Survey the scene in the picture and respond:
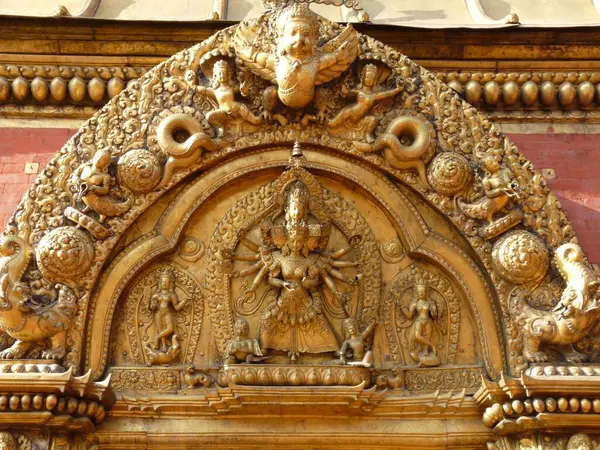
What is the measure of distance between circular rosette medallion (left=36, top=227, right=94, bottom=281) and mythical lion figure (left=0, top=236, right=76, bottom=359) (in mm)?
97

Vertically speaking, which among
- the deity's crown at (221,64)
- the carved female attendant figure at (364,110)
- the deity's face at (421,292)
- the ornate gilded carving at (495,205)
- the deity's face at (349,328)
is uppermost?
the deity's crown at (221,64)

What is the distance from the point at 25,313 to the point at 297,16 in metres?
2.73

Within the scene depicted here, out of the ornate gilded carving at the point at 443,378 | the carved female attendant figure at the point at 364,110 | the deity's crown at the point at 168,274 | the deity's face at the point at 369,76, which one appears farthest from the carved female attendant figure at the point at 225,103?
the ornate gilded carving at the point at 443,378

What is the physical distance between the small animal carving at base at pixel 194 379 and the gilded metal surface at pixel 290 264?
3 cm

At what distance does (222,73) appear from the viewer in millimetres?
6695

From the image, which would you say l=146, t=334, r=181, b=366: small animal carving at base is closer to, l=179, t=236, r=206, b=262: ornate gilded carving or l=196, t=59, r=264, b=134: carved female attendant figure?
l=179, t=236, r=206, b=262: ornate gilded carving

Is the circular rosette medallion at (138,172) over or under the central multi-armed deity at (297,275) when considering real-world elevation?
over

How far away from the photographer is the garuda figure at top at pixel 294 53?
6.57 m

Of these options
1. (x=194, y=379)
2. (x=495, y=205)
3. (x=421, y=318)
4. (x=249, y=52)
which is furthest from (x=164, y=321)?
(x=495, y=205)

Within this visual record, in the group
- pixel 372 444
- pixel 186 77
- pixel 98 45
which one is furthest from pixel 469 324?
pixel 98 45

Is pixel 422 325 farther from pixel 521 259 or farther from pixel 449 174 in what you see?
pixel 449 174

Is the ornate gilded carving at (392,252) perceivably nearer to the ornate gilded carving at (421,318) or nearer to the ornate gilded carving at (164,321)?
the ornate gilded carving at (421,318)

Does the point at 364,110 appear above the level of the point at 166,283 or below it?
above

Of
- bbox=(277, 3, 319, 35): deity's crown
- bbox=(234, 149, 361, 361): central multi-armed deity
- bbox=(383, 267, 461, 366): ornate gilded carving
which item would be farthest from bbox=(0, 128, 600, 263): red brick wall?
bbox=(277, 3, 319, 35): deity's crown
